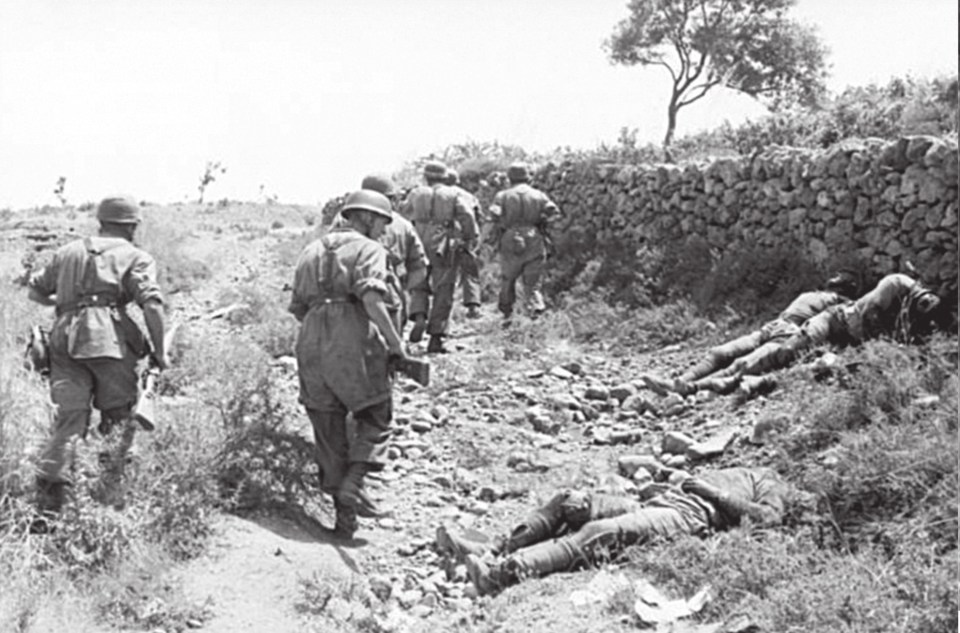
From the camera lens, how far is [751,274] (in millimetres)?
9969

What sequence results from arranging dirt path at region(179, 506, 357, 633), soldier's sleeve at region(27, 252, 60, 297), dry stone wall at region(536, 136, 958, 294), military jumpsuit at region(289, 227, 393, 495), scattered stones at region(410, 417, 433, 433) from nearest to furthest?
1. dirt path at region(179, 506, 357, 633)
2. soldier's sleeve at region(27, 252, 60, 297)
3. military jumpsuit at region(289, 227, 393, 495)
4. scattered stones at region(410, 417, 433, 433)
5. dry stone wall at region(536, 136, 958, 294)

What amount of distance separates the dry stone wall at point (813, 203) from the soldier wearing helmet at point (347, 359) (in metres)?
5.09

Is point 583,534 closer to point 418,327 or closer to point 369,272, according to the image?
point 369,272

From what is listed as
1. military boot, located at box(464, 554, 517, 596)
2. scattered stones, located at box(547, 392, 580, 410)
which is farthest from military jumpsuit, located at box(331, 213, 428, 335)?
military boot, located at box(464, 554, 517, 596)

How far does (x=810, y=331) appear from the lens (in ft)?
25.3

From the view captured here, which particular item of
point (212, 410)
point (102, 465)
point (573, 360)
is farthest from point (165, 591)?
point (573, 360)

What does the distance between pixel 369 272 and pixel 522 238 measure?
5.81 metres

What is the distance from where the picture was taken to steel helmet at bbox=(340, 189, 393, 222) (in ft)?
19.3

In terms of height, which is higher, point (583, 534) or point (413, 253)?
point (413, 253)

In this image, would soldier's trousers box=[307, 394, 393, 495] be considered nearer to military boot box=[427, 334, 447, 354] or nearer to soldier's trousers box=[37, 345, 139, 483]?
soldier's trousers box=[37, 345, 139, 483]

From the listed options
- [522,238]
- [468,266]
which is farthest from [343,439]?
[522,238]

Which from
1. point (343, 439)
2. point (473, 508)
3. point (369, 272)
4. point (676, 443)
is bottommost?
point (473, 508)

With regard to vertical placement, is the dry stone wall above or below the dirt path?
above

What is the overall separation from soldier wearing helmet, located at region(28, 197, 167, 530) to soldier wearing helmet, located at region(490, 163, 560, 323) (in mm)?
6177
